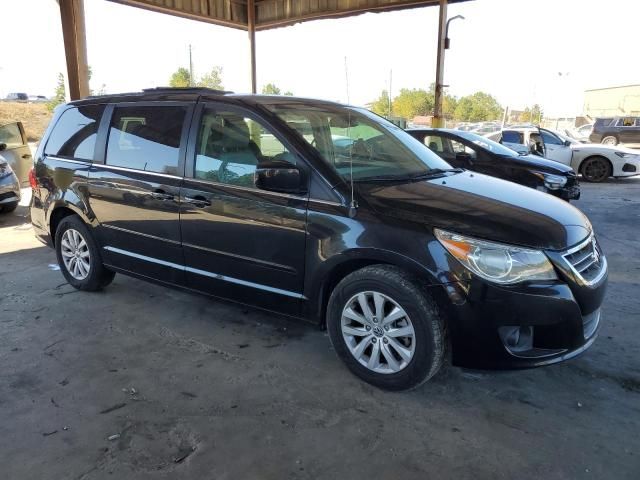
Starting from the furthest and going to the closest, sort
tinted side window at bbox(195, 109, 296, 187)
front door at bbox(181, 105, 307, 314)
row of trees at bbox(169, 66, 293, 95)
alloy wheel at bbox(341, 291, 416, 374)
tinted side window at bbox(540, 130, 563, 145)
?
row of trees at bbox(169, 66, 293, 95) < tinted side window at bbox(540, 130, 563, 145) < tinted side window at bbox(195, 109, 296, 187) < front door at bbox(181, 105, 307, 314) < alloy wheel at bbox(341, 291, 416, 374)

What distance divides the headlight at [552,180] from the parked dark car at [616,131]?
Result: 57.7 feet

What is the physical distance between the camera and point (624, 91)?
59.2 metres

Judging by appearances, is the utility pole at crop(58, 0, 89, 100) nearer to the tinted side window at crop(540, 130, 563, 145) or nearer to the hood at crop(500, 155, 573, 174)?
the hood at crop(500, 155, 573, 174)

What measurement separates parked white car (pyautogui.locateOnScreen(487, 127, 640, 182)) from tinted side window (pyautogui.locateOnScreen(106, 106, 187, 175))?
10.3 metres

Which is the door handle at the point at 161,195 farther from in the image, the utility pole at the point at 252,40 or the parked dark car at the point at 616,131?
the parked dark car at the point at 616,131

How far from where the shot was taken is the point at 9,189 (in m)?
7.66

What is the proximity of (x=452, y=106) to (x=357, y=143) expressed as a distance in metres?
77.1

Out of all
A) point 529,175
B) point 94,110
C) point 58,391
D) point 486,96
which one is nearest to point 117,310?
point 58,391

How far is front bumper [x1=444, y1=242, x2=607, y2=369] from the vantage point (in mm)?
2588

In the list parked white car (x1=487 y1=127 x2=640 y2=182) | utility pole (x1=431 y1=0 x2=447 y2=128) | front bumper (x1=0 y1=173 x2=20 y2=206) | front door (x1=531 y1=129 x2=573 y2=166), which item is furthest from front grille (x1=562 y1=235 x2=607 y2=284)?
front door (x1=531 y1=129 x2=573 y2=166)

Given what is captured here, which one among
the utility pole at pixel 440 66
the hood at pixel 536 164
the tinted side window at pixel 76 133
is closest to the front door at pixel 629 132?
the utility pole at pixel 440 66

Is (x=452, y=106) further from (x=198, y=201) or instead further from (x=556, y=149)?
(x=198, y=201)

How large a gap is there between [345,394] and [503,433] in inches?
34.5

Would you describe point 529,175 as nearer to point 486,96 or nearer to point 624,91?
point 624,91
